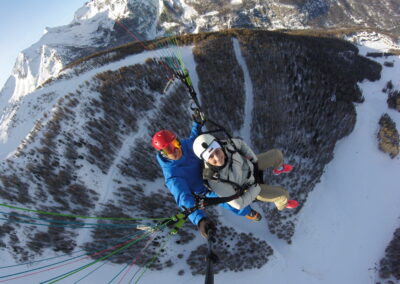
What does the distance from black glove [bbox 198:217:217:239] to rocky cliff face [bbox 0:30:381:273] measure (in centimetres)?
1259

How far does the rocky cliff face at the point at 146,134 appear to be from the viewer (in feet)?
49.5

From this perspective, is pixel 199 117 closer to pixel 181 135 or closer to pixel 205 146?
pixel 205 146

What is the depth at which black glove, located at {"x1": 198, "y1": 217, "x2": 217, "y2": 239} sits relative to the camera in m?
4.63

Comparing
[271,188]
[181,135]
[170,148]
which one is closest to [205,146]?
[170,148]

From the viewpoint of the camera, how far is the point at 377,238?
14922mm

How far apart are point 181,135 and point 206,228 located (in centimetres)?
1456

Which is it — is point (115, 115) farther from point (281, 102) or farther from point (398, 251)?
point (398, 251)

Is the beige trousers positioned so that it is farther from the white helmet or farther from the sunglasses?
the sunglasses

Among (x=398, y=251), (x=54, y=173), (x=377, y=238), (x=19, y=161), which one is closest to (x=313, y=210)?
(x=377, y=238)

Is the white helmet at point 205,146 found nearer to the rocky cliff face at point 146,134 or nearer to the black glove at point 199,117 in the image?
the black glove at point 199,117

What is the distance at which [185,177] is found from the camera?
5.28m

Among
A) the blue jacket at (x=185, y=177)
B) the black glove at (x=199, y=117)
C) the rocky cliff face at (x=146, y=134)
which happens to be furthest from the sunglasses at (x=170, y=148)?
the rocky cliff face at (x=146, y=134)

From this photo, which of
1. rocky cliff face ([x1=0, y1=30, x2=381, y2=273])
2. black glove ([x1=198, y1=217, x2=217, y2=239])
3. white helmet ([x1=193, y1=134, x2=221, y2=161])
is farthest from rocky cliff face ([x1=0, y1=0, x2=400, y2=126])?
black glove ([x1=198, y1=217, x2=217, y2=239])

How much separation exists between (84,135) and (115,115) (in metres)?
2.87
